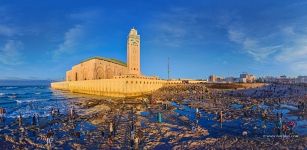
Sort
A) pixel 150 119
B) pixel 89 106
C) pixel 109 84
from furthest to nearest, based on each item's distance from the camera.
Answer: pixel 109 84, pixel 89 106, pixel 150 119

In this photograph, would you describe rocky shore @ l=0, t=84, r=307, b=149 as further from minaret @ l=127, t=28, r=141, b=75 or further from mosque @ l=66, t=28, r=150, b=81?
minaret @ l=127, t=28, r=141, b=75

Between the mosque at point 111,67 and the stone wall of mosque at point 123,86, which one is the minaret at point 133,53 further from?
the stone wall of mosque at point 123,86

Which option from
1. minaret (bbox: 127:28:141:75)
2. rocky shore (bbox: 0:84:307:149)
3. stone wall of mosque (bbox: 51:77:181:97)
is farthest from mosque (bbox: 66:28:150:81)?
rocky shore (bbox: 0:84:307:149)

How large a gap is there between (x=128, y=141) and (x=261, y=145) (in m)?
10.8

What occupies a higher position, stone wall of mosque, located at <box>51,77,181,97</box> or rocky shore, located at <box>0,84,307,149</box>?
stone wall of mosque, located at <box>51,77,181,97</box>

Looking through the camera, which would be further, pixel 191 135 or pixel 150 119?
pixel 150 119

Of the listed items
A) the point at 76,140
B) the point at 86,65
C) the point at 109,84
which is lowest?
the point at 76,140

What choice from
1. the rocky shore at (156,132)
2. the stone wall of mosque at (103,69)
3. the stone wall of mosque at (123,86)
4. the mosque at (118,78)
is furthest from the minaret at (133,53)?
the rocky shore at (156,132)

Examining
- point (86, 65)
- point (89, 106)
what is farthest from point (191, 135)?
point (86, 65)

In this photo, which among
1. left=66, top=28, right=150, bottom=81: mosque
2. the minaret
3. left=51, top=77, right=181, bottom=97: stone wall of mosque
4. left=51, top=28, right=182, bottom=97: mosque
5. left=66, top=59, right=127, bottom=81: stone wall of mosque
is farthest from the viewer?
left=66, top=59, right=127, bottom=81: stone wall of mosque

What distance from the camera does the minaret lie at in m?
84.7

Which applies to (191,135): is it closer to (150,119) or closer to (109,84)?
(150,119)

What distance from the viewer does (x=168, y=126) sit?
30250mm

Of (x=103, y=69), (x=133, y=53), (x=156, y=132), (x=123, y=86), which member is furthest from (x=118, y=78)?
(x=156, y=132)
